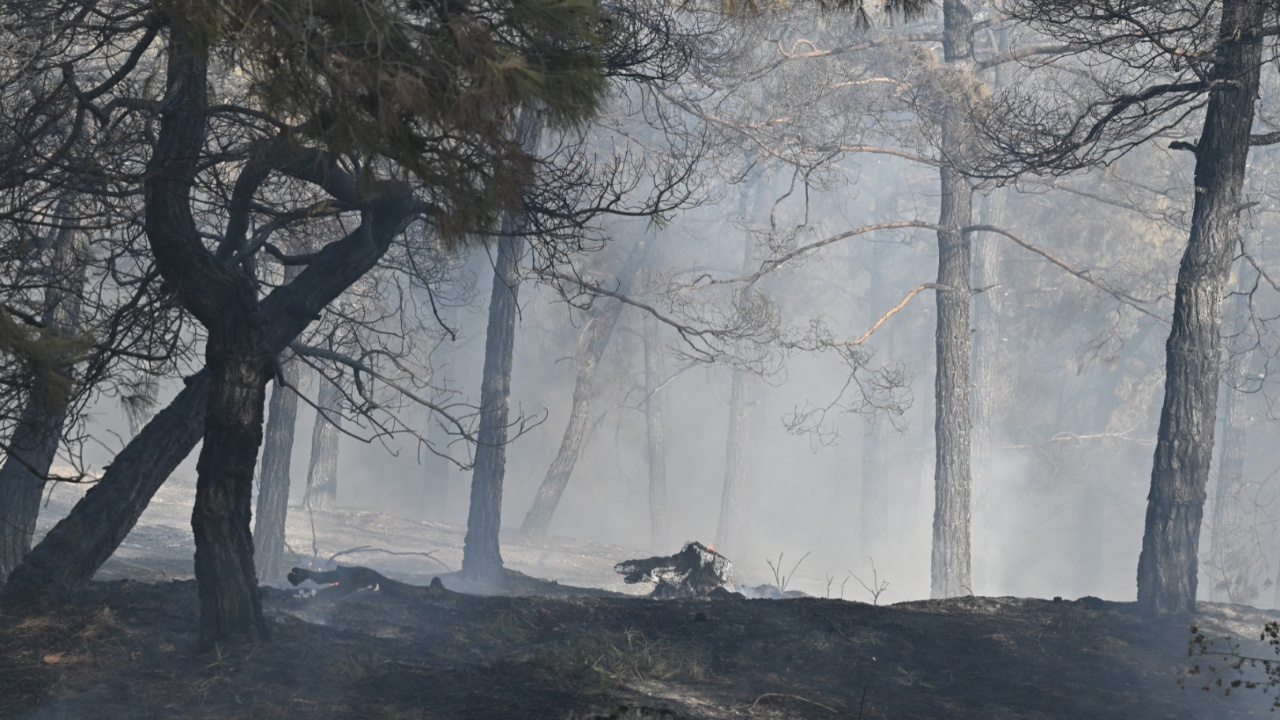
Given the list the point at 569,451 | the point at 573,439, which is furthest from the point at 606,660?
the point at 569,451

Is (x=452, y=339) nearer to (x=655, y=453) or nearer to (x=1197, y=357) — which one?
(x=1197, y=357)

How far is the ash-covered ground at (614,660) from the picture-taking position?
5238 millimetres

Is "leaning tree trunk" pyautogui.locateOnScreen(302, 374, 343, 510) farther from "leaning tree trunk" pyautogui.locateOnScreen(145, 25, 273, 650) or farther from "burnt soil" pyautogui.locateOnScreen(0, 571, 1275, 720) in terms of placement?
"leaning tree trunk" pyautogui.locateOnScreen(145, 25, 273, 650)

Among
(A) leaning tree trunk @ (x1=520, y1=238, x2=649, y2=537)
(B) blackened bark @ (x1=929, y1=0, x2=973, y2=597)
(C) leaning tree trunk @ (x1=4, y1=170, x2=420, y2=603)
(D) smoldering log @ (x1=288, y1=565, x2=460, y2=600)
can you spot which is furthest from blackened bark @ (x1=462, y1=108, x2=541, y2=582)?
(A) leaning tree trunk @ (x1=520, y1=238, x2=649, y2=537)

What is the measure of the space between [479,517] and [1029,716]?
28.8ft

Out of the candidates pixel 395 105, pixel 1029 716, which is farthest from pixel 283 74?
pixel 1029 716

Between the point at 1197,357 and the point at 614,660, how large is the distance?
19.2ft

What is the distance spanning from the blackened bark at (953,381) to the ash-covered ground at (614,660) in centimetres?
514

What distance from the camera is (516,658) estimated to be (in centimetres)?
648

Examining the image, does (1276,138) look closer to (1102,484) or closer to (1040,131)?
(1040,131)

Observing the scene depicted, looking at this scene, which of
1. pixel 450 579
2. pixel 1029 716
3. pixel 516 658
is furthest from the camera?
pixel 450 579

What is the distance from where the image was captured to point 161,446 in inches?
264

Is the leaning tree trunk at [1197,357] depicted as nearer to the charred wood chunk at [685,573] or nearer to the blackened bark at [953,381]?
the charred wood chunk at [685,573]

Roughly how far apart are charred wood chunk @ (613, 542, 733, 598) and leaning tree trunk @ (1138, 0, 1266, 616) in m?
4.38
